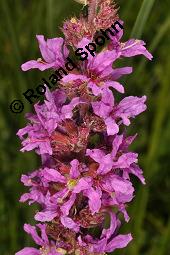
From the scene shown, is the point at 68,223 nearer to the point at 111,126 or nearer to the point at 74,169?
the point at 74,169

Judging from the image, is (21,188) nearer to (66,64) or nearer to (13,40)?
(13,40)

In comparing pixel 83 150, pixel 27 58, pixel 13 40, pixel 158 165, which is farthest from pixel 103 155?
pixel 27 58

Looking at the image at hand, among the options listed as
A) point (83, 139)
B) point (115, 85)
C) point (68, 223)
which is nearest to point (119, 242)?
point (68, 223)

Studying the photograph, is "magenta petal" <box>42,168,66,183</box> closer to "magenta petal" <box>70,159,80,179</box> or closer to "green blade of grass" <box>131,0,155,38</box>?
"magenta petal" <box>70,159,80,179</box>

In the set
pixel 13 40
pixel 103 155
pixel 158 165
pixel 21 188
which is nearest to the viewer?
pixel 103 155

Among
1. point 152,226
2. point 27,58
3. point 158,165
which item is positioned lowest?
point 152,226

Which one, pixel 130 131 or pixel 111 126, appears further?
pixel 130 131
